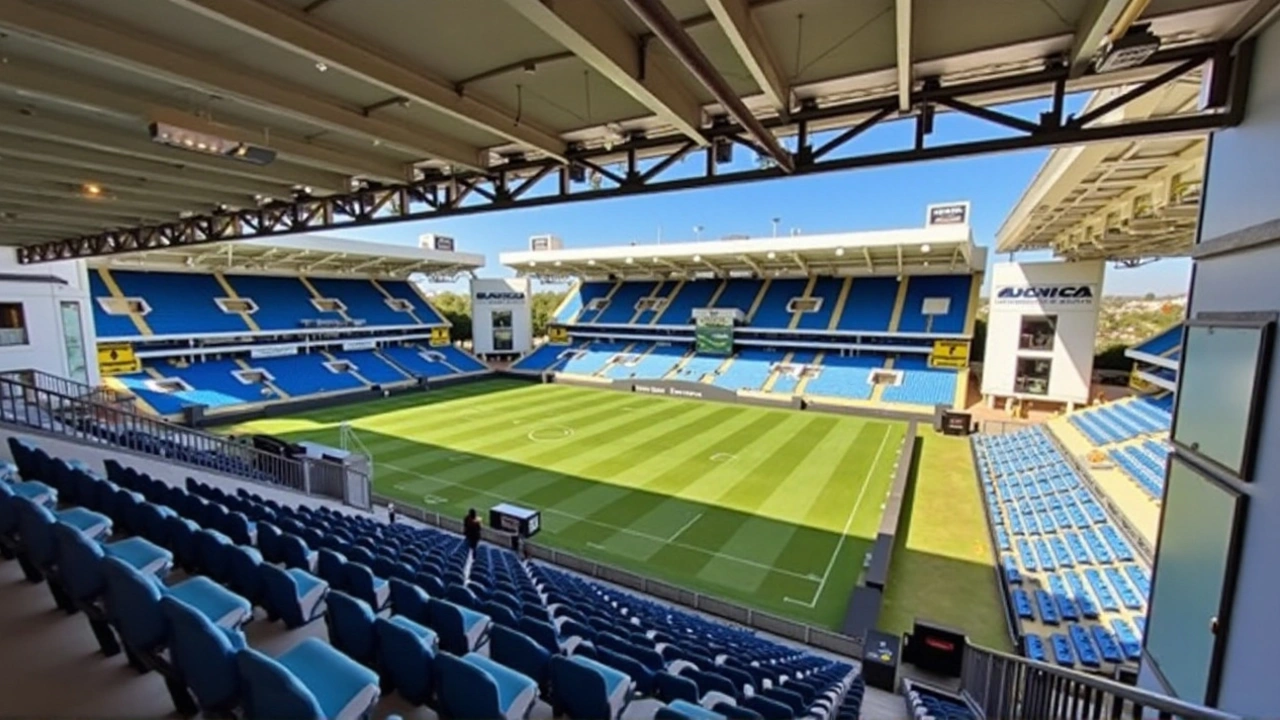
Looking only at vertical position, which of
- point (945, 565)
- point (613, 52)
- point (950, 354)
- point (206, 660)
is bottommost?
point (945, 565)

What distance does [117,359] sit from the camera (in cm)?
2255

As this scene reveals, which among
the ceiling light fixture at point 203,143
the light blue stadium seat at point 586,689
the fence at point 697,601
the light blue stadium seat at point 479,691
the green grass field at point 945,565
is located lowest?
the green grass field at point 945,565

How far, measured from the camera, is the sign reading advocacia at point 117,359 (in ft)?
72.6

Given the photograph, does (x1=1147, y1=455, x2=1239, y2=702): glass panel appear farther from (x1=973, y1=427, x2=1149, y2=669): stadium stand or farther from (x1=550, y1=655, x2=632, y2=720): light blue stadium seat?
(x1=973, y1=427, x2=1149, y2=669): stadium stand

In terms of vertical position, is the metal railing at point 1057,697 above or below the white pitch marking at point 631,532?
above

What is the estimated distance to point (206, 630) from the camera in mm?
2365

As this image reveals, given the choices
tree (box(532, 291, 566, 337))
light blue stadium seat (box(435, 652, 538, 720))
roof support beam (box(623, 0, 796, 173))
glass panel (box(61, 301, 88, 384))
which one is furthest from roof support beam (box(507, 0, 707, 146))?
tree (box(532, 291, 566, 337))

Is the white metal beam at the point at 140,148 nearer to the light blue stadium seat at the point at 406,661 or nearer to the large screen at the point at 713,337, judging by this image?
the light blue stadium seat at the point at 406,661

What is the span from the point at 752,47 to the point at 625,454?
15.2 meters

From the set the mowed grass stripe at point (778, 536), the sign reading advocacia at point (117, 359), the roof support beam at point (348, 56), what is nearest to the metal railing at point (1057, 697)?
the mowed grass stripe at point (778, 536)

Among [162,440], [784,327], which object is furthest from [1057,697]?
[784,327]

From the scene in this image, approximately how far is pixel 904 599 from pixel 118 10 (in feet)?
40.8

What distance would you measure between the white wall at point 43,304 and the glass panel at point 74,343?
0.30 feet

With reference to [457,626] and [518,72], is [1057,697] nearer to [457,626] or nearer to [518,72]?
[457,626]
